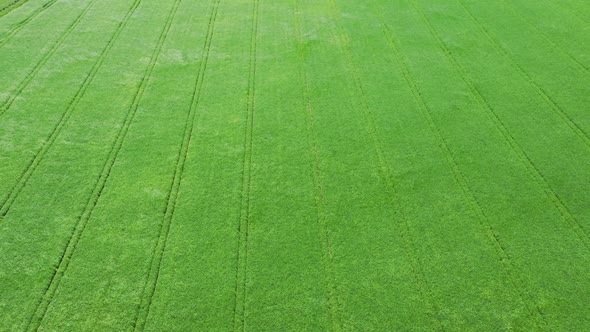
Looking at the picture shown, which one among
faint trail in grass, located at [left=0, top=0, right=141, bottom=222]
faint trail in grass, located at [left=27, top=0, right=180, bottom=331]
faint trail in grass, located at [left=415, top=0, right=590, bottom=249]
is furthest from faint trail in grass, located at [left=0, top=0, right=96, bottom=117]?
faint trail in grass, located at [left=415, top=0, right=590, bottom=249]

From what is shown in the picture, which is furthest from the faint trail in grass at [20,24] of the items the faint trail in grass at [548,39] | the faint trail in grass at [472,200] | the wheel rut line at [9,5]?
the faint trail in grass at [548,39]

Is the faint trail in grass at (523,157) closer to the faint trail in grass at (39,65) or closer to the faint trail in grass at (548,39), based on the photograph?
the faint trail in grass at (548,39)

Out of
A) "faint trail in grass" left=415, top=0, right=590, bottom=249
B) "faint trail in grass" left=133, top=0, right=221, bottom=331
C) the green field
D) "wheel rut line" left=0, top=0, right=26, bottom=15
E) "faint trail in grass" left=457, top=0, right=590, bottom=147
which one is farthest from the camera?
"wheel rut line" left=0, top=0, right=26, bottom=15

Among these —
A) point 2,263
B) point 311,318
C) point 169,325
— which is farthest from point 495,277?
point 2,263

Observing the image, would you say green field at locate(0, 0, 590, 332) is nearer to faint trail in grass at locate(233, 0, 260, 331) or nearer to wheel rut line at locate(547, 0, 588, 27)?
faint trail in grass at locate(233, 0, 260, 331)

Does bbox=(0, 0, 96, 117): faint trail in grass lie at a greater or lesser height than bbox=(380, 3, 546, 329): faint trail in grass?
greater

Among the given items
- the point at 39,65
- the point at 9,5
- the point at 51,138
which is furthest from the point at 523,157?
the point at 9,5

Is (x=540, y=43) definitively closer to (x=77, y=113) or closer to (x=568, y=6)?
(x=568, y=6)
